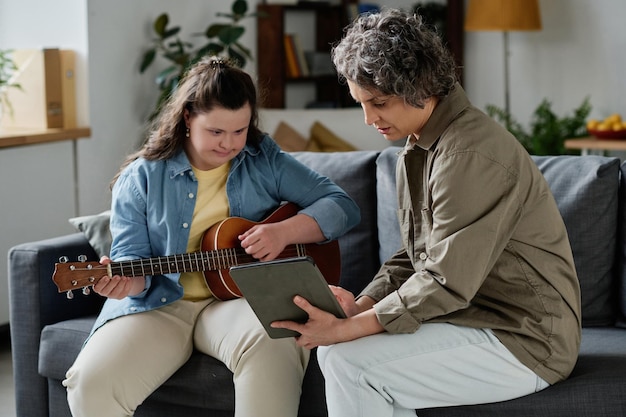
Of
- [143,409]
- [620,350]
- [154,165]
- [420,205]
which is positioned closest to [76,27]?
[154,165]

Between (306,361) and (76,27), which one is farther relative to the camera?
(76,27)

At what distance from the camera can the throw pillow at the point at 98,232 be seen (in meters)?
2.71

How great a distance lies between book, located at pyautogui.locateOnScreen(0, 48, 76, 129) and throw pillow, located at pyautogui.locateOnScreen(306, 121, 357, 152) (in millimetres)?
1412

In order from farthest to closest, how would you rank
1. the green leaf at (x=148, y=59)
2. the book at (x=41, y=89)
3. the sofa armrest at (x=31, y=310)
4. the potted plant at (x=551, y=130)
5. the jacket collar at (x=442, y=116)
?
the potted plant at (x=551, y=130), the green leaf at (x=148, y=59), the book at (x=41, y=89), the sofa armrest at (x=31, y=310), the jacket collar at (x=442, y=116)

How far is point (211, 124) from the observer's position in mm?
2342

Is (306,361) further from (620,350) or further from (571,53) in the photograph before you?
(571,53)

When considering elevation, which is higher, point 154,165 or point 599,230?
point 154,165

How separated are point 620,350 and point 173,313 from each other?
1.09 meters

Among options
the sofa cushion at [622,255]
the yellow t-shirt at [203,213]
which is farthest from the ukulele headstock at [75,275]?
the sofa cushion at [622,255]

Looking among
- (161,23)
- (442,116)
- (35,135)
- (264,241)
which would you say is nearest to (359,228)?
(264,241)

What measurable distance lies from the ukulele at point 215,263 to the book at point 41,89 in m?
1.99

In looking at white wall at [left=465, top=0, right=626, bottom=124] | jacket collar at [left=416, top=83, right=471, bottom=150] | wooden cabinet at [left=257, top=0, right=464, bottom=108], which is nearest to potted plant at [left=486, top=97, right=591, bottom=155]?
white wall at [left=465, top=0, right=626, bottom=124]

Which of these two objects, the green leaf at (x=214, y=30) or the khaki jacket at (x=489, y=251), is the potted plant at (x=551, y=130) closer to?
the green leaf at (x=214, y=30)

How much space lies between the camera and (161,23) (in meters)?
4.59
